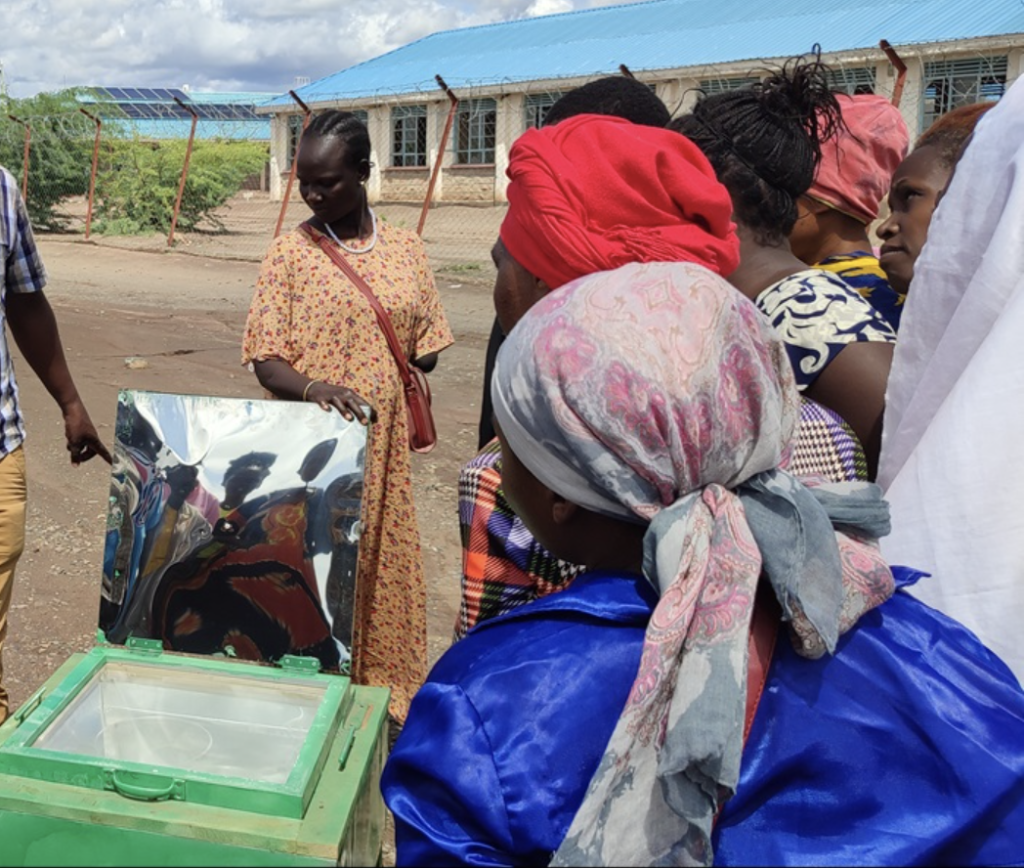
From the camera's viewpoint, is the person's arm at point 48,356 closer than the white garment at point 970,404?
No

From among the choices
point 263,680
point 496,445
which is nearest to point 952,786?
point 496,445

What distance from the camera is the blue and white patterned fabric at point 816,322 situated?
6.12ft

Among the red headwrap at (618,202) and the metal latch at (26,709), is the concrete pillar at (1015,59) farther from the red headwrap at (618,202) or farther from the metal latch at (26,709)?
the metal latch at (26,709)

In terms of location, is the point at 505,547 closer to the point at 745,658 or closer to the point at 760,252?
the point at 745,658

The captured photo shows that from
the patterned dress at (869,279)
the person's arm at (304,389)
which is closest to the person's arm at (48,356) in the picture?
the person's arm at (304,389)

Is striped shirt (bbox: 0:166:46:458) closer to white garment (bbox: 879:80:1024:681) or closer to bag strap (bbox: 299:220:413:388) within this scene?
bag strap (bbox: 299:220:413:388)

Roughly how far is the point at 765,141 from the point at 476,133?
70.2ft

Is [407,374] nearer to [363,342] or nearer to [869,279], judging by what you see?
[363,342]

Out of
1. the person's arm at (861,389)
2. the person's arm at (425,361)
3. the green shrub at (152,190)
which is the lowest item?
the green shrub at (152,190)

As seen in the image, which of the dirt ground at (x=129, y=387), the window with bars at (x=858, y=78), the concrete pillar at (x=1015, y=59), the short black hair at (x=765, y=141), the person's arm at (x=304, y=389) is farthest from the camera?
the window with bars at (x=858, y=78)

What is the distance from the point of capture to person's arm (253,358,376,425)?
9.25ft

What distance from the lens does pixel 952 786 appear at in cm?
107

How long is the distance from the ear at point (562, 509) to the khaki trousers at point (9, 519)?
1957mm

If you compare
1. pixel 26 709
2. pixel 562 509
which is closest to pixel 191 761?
pixel 26 709
